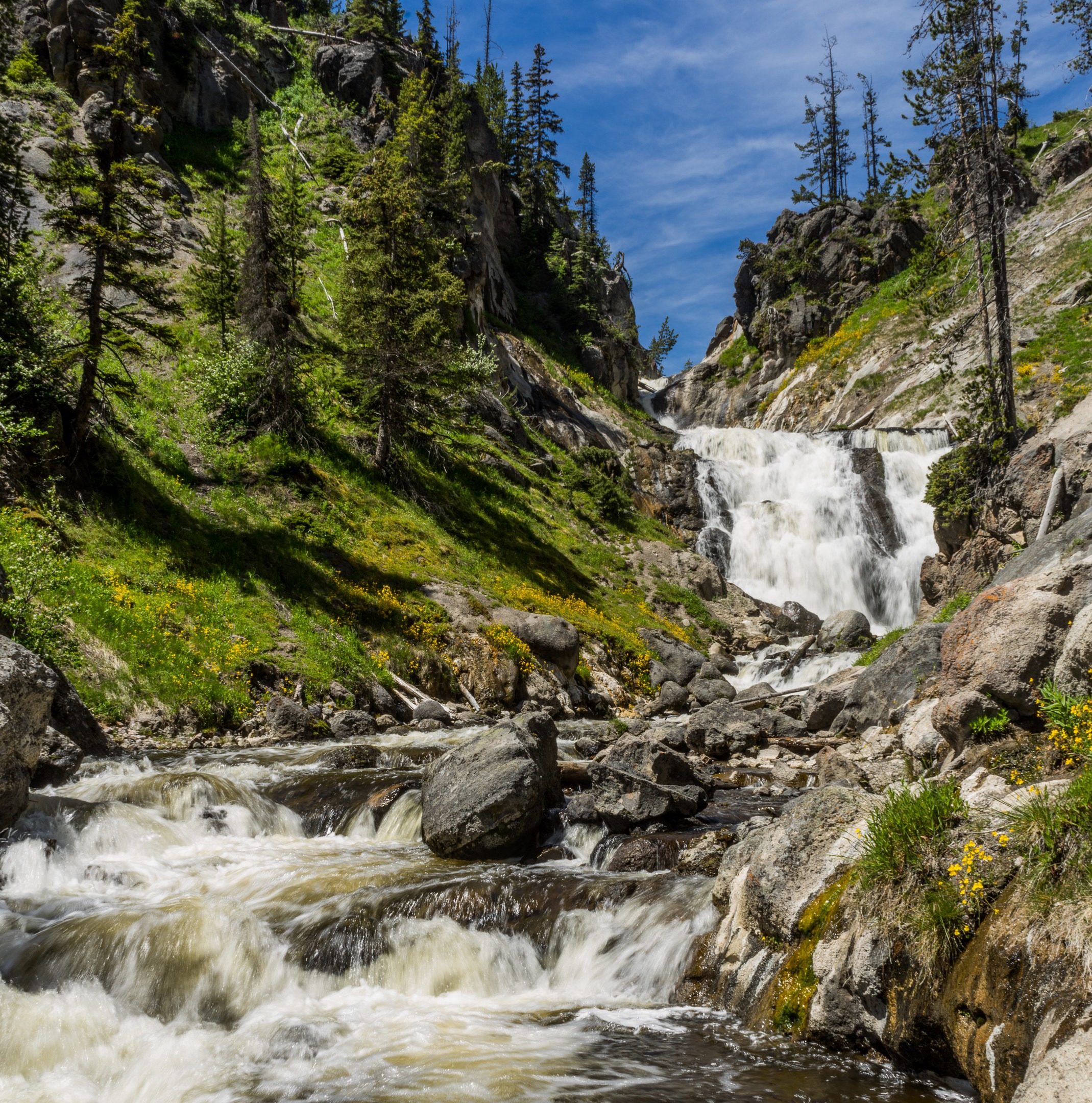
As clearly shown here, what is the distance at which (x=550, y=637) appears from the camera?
76.0 ft

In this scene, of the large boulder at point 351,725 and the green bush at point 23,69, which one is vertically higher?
the green bush at point 23,69

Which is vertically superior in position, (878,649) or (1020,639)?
(1020,639)

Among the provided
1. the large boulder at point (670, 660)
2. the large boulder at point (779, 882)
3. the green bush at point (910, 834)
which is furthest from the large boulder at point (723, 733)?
the green bush at point (910, 834)

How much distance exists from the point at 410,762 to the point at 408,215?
942 inches

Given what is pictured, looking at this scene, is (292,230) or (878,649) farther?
(292,230)

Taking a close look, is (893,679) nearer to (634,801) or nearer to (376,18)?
(634,801)

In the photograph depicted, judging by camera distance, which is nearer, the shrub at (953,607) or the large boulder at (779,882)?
the large boulder at (779,882)

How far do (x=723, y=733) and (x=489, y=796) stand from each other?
26.8ft

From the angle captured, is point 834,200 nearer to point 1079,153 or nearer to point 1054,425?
point 1079,153

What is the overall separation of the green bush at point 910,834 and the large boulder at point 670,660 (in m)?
20.4

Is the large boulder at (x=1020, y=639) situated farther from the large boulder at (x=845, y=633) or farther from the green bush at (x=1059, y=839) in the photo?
the large boulder at (x=845, y=633)

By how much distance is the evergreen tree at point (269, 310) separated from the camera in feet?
87.8

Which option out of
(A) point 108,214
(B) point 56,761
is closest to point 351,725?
(B) point 56,761

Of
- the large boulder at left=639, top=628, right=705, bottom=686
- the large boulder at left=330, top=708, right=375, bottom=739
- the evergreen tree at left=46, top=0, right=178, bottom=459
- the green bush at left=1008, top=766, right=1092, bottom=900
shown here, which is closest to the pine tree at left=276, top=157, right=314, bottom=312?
the evergreen tree at left=46, top=0, right=178, bottom=459
